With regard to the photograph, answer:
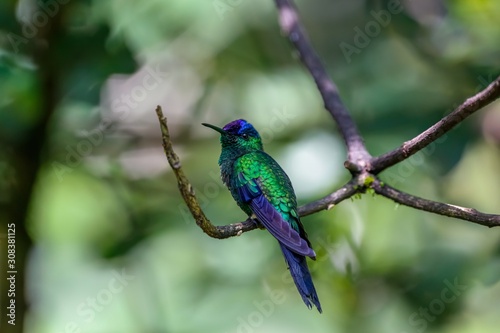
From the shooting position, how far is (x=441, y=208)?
8.21 ft

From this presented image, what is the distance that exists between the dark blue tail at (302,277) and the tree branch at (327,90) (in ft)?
1.44

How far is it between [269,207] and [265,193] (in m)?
0.17

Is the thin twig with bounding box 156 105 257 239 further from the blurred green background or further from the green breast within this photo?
the blurred green background

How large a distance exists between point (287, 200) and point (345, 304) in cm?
81

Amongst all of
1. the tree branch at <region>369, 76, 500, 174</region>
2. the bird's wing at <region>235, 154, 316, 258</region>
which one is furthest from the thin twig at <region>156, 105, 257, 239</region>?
the tree branch at <region>369, 76, 500, 174</region>

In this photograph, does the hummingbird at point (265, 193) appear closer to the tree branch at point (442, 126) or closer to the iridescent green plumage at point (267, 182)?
the iridescent green plumage at point (267, 182)

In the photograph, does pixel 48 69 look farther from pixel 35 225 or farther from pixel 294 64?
pixel 294 64

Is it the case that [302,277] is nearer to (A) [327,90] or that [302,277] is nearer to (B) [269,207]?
(B) [269,207]

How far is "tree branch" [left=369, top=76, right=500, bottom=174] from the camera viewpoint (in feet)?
6.73

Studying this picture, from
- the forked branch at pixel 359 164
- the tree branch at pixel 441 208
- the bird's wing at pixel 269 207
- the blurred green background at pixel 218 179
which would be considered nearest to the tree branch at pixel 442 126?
the forked branch at pixel 359 164

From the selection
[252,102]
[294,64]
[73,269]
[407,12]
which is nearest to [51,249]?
[73,269]

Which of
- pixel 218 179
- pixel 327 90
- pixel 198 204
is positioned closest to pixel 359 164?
pixel 327 90

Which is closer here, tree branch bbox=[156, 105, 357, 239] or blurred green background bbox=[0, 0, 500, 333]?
tree branch bbox=[156, 105, 357, 239]

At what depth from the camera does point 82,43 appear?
4.02m
